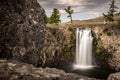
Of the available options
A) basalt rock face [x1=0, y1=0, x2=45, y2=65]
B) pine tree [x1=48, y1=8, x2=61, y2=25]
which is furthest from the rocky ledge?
pine tree [x1=48, y1=8, x2=61, y2=25]

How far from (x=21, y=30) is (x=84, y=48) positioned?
68933mm

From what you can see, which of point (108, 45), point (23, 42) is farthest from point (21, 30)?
point (108, 45)

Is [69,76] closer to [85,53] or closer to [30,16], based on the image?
[30,16]

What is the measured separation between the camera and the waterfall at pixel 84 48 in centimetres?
8019

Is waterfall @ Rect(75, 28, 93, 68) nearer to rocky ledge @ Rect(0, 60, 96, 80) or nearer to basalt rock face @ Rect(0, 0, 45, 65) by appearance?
basalt rock face @ Rect(0, 0, 45, 65)

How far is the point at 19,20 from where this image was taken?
48.7 ft

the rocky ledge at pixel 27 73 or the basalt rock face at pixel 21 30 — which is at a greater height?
the basalt rock face at pixel 21 30

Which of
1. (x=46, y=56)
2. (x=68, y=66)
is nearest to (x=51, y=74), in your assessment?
(x=46, y=56)

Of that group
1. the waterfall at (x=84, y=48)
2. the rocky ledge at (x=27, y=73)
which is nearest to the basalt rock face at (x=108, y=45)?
the waterfall at (x=84, y=48)

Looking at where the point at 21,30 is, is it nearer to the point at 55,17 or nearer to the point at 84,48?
the point at 84,48

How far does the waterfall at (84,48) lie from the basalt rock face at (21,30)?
6398 centimetres

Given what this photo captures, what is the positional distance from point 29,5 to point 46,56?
185ft

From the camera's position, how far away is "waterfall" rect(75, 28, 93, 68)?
Result: 263ft

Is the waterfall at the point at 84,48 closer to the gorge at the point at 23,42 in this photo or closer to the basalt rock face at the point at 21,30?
the gorge at the point at 23,42
